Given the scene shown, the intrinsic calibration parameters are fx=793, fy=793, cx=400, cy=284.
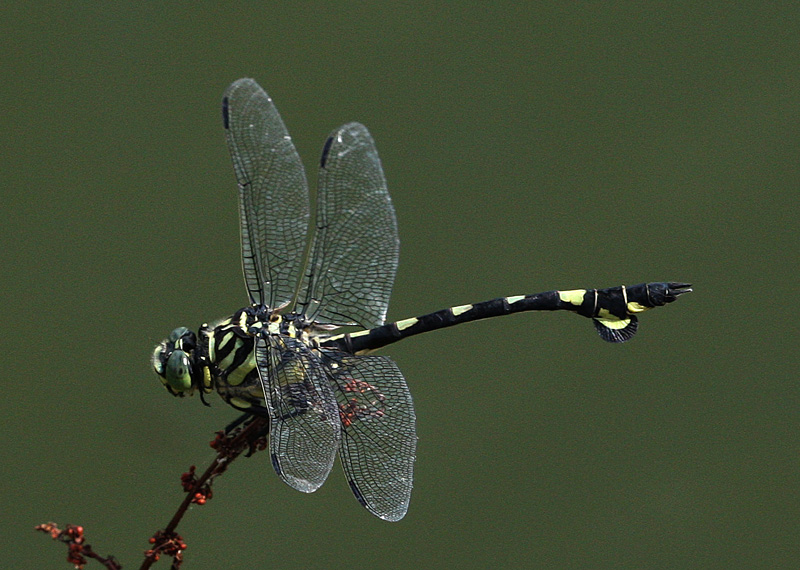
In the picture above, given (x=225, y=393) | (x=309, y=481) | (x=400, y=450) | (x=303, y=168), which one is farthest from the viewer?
(x=303, y=168)

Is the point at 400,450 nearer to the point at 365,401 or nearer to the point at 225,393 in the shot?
the point at 365,401

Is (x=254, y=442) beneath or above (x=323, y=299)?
beneath

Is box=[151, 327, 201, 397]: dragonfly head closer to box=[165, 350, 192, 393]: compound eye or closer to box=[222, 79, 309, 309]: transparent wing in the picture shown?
box=[165, 350, 192, 393]: compound eye

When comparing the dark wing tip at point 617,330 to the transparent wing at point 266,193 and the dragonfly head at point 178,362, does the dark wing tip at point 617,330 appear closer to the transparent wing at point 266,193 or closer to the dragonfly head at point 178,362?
the transparent wing at point 266,193

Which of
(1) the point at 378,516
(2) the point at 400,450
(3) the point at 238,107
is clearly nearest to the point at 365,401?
(2) the point at 400,450

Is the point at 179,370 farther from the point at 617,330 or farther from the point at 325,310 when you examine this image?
the point at 617,330

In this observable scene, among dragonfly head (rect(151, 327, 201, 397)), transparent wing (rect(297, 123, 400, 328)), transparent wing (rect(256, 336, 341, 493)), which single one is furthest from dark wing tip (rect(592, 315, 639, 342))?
dragonfly head (rect(151, 327, 201, 397))

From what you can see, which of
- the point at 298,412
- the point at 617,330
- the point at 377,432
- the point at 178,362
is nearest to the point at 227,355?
the point at 178,362
